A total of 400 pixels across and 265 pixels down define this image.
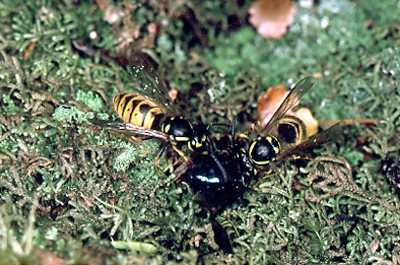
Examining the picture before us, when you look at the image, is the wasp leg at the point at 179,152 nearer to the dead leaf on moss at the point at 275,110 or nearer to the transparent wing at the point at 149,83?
the transparent wing at the point at 149,83

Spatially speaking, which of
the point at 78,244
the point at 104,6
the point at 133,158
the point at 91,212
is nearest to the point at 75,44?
the point at 104,6

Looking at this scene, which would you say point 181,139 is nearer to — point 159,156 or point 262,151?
point 159,156

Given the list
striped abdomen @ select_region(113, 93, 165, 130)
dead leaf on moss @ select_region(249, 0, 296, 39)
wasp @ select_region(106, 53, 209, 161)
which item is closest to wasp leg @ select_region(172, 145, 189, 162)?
wasp @ select_region(106, 53, 209, 161)

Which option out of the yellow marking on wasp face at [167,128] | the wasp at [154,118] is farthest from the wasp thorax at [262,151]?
the yellow marking on wasp face at [167,128]

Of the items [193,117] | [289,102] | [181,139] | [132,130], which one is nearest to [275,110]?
[289,102]

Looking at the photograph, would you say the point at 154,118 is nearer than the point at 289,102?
Yes

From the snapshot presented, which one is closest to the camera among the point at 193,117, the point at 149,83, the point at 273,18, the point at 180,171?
the point at 180,171

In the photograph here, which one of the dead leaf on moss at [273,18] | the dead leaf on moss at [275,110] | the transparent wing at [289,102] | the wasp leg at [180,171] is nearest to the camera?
the wasp leg at [180,171]
